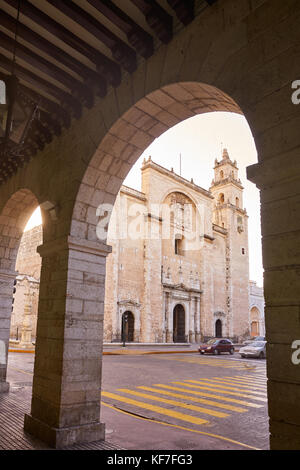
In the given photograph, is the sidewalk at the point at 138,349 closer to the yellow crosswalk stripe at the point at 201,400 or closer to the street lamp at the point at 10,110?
the yellow crosswalk stripe at the point at 201,400

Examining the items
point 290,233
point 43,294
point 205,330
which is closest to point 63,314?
point 43,294

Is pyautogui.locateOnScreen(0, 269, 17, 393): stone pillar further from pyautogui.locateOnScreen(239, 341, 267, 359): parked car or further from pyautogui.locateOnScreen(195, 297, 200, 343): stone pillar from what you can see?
pyautogui.locateOnScreen(195, 297, 200, 343): stone pillar

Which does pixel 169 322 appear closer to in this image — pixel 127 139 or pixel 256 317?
pixel 256 317

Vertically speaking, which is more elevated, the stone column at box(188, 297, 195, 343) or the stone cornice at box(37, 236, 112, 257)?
the stone cornice at box(37, 236, 112, 257)

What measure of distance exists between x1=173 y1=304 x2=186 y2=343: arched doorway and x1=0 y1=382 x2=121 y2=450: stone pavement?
25.0 meters

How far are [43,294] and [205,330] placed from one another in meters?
29.8

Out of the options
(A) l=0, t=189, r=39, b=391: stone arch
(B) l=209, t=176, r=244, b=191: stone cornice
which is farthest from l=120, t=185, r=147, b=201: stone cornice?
(A) l=0, t=189, r=39, b=391: stone arch

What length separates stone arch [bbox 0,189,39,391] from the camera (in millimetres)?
7758

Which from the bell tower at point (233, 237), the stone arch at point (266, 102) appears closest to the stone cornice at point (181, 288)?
the bell tower at point (233, 237)

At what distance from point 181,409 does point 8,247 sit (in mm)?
5031

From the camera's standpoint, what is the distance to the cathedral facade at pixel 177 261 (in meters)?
27.2

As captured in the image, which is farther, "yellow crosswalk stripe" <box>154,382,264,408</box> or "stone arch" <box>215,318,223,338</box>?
"stone arch" <box>215,318,223,338</box>

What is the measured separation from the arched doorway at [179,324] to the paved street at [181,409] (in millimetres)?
19849

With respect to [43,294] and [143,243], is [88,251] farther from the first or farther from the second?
[143,243]
